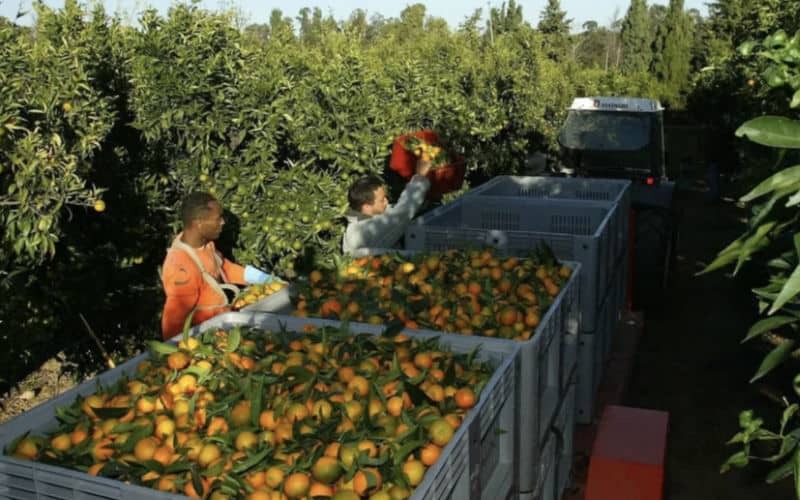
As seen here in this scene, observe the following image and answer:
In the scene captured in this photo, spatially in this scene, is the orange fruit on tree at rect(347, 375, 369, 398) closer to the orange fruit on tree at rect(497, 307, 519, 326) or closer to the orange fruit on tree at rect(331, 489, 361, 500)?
the orange fruit on tree at rect(331, 489, 361, 500)

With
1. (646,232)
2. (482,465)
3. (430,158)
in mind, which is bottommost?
(646,232)

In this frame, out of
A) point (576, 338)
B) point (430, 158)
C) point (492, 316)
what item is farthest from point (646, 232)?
point (492, 316)

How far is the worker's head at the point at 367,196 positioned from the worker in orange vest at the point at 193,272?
1138 millimetres

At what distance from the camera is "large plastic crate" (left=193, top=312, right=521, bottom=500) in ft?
6.99

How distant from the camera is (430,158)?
6035 millimetres

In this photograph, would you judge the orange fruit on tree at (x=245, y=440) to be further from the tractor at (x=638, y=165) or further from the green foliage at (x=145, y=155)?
the tractor at (x=638, y=165)

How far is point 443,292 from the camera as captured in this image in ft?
12.4

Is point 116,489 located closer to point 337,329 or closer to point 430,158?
point 337,329

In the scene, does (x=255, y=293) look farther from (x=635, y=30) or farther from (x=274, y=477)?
(x=635, y=30)

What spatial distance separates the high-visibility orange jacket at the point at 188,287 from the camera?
4.18 meters

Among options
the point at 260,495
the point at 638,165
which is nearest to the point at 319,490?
the point at 260,495

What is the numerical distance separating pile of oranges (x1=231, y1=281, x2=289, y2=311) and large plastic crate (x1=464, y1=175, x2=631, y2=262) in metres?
3.05

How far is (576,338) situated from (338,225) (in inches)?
100

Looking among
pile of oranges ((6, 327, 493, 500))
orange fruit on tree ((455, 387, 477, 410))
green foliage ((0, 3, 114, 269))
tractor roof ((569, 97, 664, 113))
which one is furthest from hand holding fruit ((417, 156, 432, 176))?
tractor roof ((569, 97, 664, 113))
